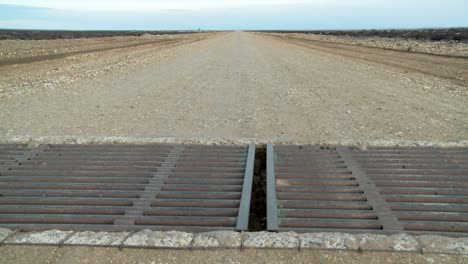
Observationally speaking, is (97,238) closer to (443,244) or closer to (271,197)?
(271,197)

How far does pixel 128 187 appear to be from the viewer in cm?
396

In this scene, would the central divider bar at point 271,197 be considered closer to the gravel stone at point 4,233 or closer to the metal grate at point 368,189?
the metal grate at point 368,189

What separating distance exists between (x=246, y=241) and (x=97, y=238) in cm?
102

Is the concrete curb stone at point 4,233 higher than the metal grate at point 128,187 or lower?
lower

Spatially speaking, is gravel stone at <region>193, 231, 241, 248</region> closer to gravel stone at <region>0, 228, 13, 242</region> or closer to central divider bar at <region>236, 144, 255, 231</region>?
central divider bar at <region>236, 144, 255, 231</region>

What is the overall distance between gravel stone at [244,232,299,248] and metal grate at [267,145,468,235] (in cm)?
8

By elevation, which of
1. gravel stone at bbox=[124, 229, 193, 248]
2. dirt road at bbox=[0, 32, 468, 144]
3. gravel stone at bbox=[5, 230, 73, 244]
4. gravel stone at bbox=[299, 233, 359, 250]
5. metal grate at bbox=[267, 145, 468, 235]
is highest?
metal grate at bbox=[267, 145, 468, 235]

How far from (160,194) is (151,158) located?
0.94 metres

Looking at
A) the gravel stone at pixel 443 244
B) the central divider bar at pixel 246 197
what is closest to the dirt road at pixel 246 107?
the central divider bar at pixel 246 197

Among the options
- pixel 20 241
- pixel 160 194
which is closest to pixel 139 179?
pixel 160 194

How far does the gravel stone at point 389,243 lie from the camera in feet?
9.64

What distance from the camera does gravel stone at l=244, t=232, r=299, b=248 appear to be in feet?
9.84

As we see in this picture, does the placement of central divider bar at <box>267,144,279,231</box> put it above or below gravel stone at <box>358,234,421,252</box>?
above

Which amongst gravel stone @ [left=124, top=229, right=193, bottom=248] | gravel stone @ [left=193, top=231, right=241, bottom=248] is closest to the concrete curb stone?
gravel stone @ [left=124, top=229, right=193, bottom=248]
